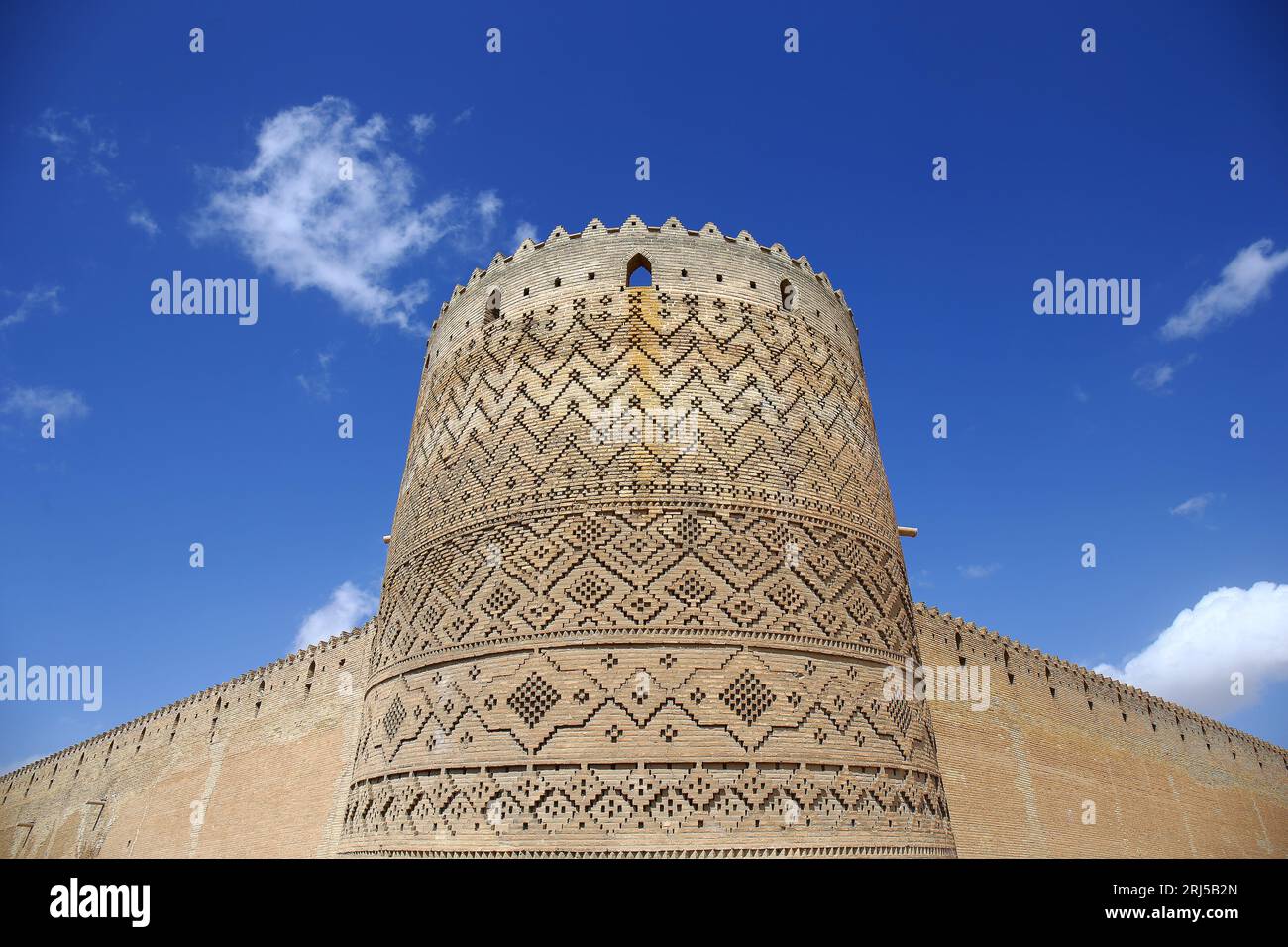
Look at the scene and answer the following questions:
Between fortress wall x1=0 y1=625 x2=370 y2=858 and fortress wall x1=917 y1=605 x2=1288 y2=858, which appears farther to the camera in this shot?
fortress wall x1=0 y1=625 x2=370 y2=858

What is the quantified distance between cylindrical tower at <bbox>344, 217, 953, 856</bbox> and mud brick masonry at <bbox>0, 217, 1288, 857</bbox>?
0.02 meters

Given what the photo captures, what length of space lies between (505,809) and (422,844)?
730 mm

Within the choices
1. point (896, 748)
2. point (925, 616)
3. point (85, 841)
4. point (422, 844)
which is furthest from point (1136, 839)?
point (85, 841)

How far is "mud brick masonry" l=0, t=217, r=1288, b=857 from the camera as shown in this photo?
5414mm

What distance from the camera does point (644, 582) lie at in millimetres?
5902

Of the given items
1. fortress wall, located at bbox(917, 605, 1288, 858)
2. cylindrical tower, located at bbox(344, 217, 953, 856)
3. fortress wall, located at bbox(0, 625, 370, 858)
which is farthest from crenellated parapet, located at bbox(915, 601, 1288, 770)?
fortress wall, located at bbox(0, 625, 370, 858)

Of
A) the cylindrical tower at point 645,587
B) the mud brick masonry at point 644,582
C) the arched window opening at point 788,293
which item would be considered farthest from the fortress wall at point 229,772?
the arched window opening at point 788,293

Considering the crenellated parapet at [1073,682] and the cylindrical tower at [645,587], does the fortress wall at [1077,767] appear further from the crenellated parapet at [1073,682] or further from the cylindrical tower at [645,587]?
the cylindrical tower at [645,587]

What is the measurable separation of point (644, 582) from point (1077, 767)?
29.7 feet

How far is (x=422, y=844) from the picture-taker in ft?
18.5

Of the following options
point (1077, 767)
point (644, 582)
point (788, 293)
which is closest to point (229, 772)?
point (644, 582)

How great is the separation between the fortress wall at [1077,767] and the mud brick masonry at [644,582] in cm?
354

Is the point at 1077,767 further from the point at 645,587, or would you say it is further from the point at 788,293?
the point at 645,587

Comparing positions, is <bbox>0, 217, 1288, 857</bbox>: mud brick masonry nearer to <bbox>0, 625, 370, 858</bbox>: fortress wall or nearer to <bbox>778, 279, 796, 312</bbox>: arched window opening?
<bbox>778, 279, 796, 312</bbox>: arched window opening
